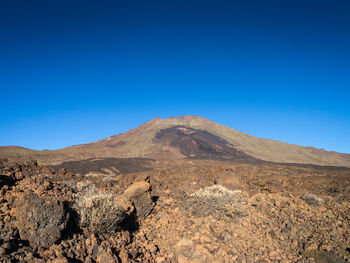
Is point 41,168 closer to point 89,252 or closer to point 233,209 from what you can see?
point 89,252

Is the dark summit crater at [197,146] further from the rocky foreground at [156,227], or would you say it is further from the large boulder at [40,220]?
the large boulder at [40,220]

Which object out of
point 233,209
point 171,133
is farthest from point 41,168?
point 171,133

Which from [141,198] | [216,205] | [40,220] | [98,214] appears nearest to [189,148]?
[216,205]

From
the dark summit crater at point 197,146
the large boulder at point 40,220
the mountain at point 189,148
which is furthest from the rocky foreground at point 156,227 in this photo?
the dark summit crater at point 197,146

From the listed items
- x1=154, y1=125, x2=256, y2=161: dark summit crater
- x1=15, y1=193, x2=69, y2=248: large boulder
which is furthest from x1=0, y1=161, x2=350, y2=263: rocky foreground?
x1=154, y1=125, x2=256, y2=161: dark summit crater

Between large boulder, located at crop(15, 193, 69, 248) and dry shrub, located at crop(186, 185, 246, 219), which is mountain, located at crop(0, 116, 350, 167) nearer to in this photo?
dry shrub, located at crop(186, 185, 246, 219)

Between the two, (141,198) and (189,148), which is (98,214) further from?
(189,148)

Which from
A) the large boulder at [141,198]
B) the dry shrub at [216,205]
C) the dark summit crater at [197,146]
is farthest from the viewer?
the dark summit crater at [197,146]
